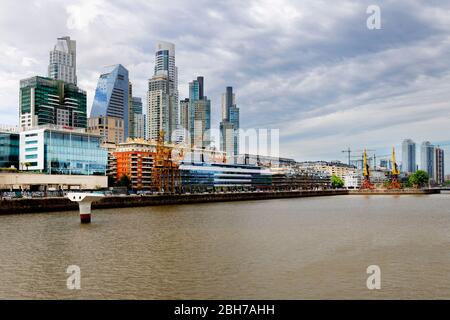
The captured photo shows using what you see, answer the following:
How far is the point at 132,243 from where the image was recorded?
35.2 metres

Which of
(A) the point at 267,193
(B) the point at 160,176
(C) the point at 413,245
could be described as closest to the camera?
(C) the point at 413,245

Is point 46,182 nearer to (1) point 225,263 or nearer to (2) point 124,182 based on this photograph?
(2) point 124,182

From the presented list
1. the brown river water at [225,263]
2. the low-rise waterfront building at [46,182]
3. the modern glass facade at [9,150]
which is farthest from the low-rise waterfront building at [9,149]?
the brown river water at [225,263]

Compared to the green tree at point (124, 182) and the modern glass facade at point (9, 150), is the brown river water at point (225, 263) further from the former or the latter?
the green tree at point (124, 182)

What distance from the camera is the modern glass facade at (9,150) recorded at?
111438 millimetres

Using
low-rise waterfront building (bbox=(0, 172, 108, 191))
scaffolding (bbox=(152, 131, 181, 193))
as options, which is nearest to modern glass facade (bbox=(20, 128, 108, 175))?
low-rise waterfront building (bbox=(0, 172, 108, 191))

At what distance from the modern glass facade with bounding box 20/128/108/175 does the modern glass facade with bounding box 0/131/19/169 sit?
1.52 metres

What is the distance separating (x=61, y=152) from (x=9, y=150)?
43.3 feet

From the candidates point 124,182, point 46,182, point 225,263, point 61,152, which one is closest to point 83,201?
point 225,263

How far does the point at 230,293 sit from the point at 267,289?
174 centimetres

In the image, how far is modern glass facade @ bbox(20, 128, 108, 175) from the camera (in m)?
109

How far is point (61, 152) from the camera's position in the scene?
366 ft
